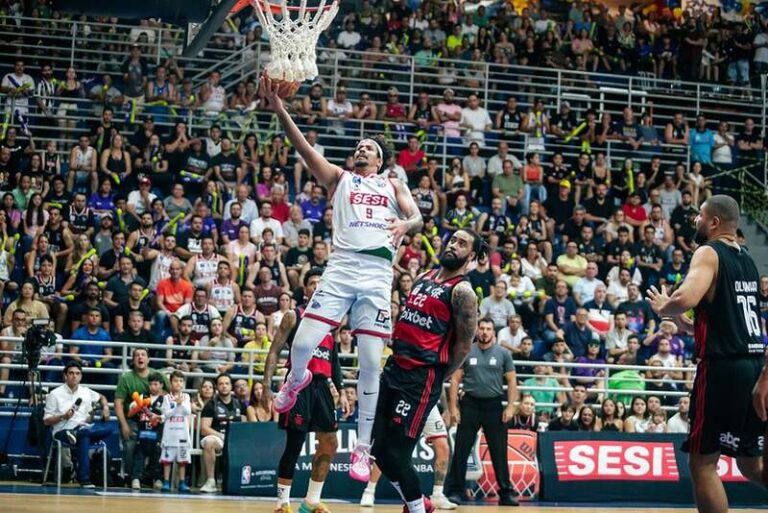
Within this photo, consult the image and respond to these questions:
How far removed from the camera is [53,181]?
2056 centimetres

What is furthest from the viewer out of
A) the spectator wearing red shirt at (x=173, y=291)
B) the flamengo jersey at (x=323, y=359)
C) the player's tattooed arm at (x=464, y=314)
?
the spectator wearing red shirt at (x=173, y=291)

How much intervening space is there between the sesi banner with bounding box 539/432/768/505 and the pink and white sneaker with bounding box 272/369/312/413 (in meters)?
7.90

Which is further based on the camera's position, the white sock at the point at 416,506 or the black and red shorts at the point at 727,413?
the white sock at the point at 416,506

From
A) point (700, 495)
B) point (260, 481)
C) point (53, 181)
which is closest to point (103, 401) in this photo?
point (260, 481)

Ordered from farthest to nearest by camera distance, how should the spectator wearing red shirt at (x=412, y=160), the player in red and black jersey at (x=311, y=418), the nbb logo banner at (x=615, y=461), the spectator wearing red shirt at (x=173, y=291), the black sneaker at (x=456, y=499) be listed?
the spectator wearing red shirt at (x=412, y=160)
the spectator wearing red shirt at (x=173, y=291)
the nbb logo banner at (x=615, y=461)
the black sneaker at (x=456, y=499)
the player in red and black jersey at (x=311, y=418)

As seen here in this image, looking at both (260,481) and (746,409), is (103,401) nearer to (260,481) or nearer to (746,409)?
(260,481)

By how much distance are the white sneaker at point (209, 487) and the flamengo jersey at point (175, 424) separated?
0.56 m

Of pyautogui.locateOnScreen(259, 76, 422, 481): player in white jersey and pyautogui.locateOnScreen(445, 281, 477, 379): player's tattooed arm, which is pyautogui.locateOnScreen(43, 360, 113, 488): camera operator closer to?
pyautogui.locateOnScreen(259, 76, 422, 481): player in white jersey

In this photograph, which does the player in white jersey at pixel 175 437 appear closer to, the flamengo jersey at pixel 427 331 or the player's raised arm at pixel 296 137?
the player's raised arm at pixel 296 137

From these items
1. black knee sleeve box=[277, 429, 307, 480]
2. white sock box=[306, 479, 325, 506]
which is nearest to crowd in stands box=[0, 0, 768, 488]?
black knee sleeve box=[277, 429, 307, 480]

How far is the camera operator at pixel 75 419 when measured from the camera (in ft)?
51.9

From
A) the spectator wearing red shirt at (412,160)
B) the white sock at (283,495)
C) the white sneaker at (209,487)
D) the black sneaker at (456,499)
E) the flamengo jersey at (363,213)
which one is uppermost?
the spectator wearing red shirt at (412,160)

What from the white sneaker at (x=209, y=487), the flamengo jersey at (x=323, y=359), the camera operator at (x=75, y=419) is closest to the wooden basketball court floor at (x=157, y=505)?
the white sneaker at (x=209, y=487)

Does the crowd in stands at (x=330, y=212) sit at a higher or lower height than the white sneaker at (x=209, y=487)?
higher
